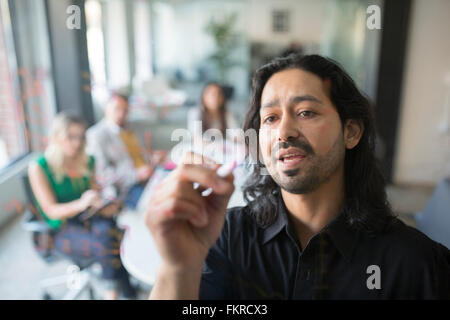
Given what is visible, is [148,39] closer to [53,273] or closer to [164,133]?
[164,133]

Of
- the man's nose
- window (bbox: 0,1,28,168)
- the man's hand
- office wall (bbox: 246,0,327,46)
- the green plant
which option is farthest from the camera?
the green plant

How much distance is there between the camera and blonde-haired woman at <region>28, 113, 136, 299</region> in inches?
38.7

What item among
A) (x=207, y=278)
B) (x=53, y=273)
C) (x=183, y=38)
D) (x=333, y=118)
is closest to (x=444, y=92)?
(x=333, y=118)

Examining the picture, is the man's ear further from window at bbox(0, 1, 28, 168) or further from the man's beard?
window at bbox(0, 1, 28, 168)

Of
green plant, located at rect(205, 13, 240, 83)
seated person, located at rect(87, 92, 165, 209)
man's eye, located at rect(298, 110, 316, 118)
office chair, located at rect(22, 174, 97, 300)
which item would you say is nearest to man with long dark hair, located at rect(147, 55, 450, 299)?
man's eye, located at rect(298, 110, 316, 118)

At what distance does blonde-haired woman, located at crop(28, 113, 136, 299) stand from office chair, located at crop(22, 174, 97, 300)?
2 cm

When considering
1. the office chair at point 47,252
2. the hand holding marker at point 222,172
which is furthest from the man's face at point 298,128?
the office chair at point 47,252

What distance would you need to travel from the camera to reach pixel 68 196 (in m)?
1.03

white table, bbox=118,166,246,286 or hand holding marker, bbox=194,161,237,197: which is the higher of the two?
hand holding marker, bbox=194,161,237,197

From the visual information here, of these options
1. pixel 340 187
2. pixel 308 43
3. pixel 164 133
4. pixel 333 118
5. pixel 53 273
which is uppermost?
pixel 308 43

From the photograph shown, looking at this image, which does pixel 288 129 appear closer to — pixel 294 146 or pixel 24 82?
pixel 294 146

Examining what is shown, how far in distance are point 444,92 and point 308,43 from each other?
11.8 inches

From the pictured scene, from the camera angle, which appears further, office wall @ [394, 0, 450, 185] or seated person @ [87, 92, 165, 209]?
seated person @ [87, 92, 165, 209]
